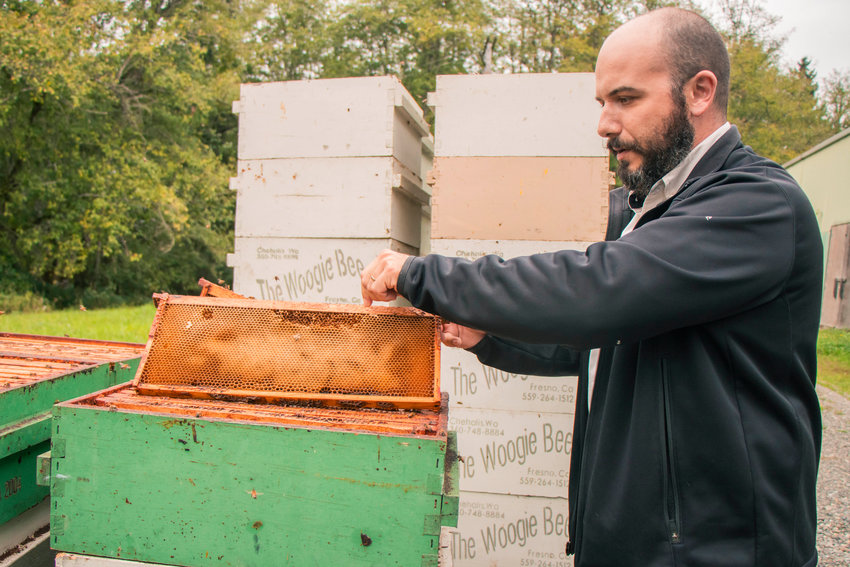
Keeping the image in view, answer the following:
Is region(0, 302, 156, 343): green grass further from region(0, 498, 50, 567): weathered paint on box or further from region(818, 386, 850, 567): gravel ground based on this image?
region(818, 386, 850, 567): gravel ground

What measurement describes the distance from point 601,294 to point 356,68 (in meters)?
24.9

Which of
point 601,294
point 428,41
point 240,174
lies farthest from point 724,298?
point 428,41

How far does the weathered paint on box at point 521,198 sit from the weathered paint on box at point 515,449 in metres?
0.99

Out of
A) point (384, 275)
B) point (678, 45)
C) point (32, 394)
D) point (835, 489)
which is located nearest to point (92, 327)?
point (32, 394)

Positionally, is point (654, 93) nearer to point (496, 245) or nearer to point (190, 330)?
point (190, 330)

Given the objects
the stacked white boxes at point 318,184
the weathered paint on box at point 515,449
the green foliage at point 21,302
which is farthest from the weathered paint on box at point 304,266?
the green foliage at point 21,302

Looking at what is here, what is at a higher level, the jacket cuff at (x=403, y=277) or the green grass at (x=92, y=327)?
the jacket cuff at (x=403, y=277)

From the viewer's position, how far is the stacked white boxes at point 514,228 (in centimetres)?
308

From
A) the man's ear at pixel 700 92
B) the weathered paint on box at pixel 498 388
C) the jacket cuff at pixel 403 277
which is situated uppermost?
the man's ear at pixel 700 92

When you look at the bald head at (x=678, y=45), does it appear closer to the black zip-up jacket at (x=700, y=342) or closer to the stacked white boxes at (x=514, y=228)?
the black zip-up jacket at (x=700, y=342)

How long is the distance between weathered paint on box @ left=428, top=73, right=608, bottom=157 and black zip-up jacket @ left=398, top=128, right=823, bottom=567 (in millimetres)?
1757

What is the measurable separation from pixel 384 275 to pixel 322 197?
186 centimetres

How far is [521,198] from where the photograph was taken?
10.2 feet

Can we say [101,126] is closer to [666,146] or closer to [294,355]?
[294,355]
